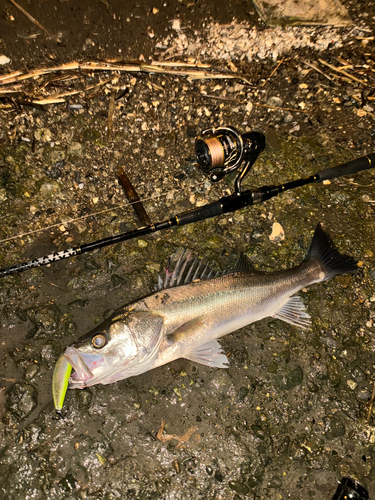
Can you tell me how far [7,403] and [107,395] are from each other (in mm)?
915

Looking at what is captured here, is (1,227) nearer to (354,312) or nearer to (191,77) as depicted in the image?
(191,77)

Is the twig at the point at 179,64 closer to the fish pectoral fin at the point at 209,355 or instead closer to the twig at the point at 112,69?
the twig at the point at 112,69

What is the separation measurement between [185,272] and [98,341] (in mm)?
1069

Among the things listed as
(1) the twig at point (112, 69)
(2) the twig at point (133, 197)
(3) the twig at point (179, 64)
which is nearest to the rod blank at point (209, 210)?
(2) the twig at point (133, 197)

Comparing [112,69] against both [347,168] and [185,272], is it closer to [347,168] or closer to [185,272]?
[185,272]

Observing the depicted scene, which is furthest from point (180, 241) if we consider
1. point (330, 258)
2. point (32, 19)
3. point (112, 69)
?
point (32, 19)

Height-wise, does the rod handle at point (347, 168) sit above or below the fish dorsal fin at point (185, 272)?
above

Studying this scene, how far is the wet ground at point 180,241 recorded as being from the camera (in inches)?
119

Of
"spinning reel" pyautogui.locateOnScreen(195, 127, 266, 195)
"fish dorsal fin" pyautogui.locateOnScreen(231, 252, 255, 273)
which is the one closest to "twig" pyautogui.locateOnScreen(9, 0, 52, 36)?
"spinning reel" pyautogui.locateOnScreen(195, 127, 266, 195)

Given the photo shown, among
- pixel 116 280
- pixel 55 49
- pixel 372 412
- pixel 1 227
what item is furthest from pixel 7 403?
pixel 55 49

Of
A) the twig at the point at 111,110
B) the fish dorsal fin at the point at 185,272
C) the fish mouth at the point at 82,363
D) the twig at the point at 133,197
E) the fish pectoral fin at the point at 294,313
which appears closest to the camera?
the fish mouth at the point at 82,363

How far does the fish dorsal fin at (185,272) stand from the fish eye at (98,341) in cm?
72

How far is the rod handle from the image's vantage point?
3.72 meters

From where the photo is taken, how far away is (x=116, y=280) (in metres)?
3.52
